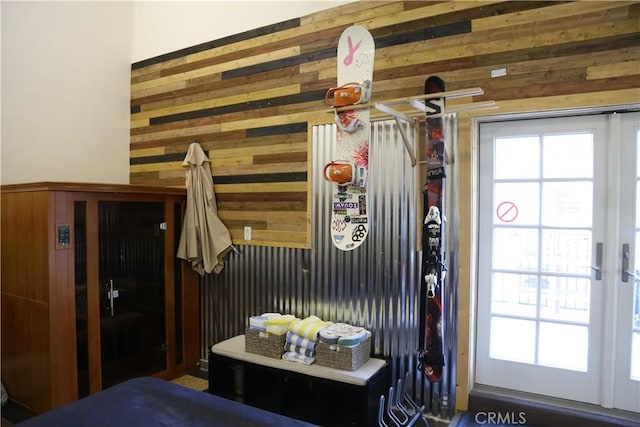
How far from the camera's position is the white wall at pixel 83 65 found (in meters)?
3.58

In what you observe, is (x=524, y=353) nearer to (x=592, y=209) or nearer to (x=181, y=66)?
(x=592, y=209)

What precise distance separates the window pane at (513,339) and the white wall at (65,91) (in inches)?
156

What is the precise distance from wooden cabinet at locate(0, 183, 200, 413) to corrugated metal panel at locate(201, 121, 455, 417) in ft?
3.05

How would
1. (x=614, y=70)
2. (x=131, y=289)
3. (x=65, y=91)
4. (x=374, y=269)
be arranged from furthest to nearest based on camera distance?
(x=65, y=91)
(x=131, y=289)
(x=374, y=269)
(x=614, y=70)

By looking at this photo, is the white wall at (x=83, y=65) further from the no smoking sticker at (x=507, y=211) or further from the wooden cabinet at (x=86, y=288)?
the no smoking sticker at (x=507, y=211)

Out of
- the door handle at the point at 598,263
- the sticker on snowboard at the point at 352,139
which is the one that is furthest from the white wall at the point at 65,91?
the door handle at the point at 598,263

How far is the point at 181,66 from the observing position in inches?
162

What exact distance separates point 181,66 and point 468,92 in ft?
9.80

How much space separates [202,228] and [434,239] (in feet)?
6.95

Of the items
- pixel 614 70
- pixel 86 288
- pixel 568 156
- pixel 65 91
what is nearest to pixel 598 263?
pixel 568 156

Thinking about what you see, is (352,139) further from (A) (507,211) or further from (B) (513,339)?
(B) (513,339)

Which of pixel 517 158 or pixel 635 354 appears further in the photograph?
pixel 517 158

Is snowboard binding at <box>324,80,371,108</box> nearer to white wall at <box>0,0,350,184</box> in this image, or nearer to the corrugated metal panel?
the corrugated metal panel

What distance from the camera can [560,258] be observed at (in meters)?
2.70
